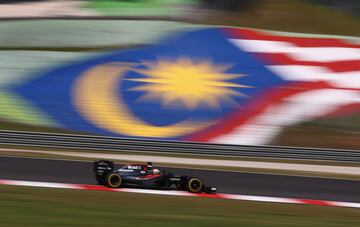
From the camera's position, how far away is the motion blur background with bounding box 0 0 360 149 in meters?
18.6

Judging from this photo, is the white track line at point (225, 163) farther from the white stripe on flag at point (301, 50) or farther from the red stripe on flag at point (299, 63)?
the white stripe on flag at point (301, 50)

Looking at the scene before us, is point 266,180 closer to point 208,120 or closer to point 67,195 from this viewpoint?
point 67,195

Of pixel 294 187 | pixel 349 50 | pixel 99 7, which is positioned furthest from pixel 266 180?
pixel 99 7

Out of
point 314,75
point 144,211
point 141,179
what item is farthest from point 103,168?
point 314,75

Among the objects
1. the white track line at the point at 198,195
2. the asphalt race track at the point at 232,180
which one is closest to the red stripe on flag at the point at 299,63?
the asphalt race track at the point at 232,180

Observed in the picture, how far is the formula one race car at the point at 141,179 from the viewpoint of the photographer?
929 centimetres

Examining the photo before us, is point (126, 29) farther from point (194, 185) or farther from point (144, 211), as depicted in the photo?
point (144, 211)

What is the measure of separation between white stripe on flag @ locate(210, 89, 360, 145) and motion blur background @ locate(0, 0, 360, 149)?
0.13 m

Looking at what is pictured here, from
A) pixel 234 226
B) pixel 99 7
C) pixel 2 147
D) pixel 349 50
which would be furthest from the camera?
pixel 99 7

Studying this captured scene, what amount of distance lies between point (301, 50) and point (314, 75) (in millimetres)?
1118

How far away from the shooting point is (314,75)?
20.0m

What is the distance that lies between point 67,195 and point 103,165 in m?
1.23

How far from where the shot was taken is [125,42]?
68.0 ft

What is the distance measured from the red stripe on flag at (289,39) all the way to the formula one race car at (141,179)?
11952mm
